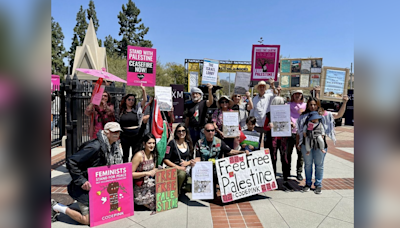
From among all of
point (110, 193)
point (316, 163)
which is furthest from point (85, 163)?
point (316, 163)

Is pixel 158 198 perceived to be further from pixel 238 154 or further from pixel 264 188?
pixel 264 188

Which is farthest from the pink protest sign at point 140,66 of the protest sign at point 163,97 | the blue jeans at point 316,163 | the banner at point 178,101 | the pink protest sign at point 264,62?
the banner at point 178,101

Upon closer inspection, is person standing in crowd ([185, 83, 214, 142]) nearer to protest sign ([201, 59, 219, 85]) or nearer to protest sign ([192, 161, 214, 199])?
protest sign ([192, 161, 214, 199])

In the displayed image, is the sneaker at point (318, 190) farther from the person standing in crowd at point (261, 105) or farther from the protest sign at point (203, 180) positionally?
the protest sign at point (203, 180)

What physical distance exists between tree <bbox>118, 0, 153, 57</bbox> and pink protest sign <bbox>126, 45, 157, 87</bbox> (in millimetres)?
49858

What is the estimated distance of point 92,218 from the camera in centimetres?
348

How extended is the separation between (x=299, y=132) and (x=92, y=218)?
154 inches

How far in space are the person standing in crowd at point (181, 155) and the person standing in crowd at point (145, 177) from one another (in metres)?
0.48

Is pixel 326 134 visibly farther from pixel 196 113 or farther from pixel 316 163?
pixel 196 113

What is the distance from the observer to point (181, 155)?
4.53 metres

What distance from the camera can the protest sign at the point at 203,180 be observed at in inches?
168

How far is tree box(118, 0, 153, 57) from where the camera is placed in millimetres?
51656

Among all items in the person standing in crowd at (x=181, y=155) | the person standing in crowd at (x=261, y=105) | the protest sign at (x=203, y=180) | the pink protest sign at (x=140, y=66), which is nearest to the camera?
the protest sign at (x=203, y=180)

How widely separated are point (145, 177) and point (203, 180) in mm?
1005
